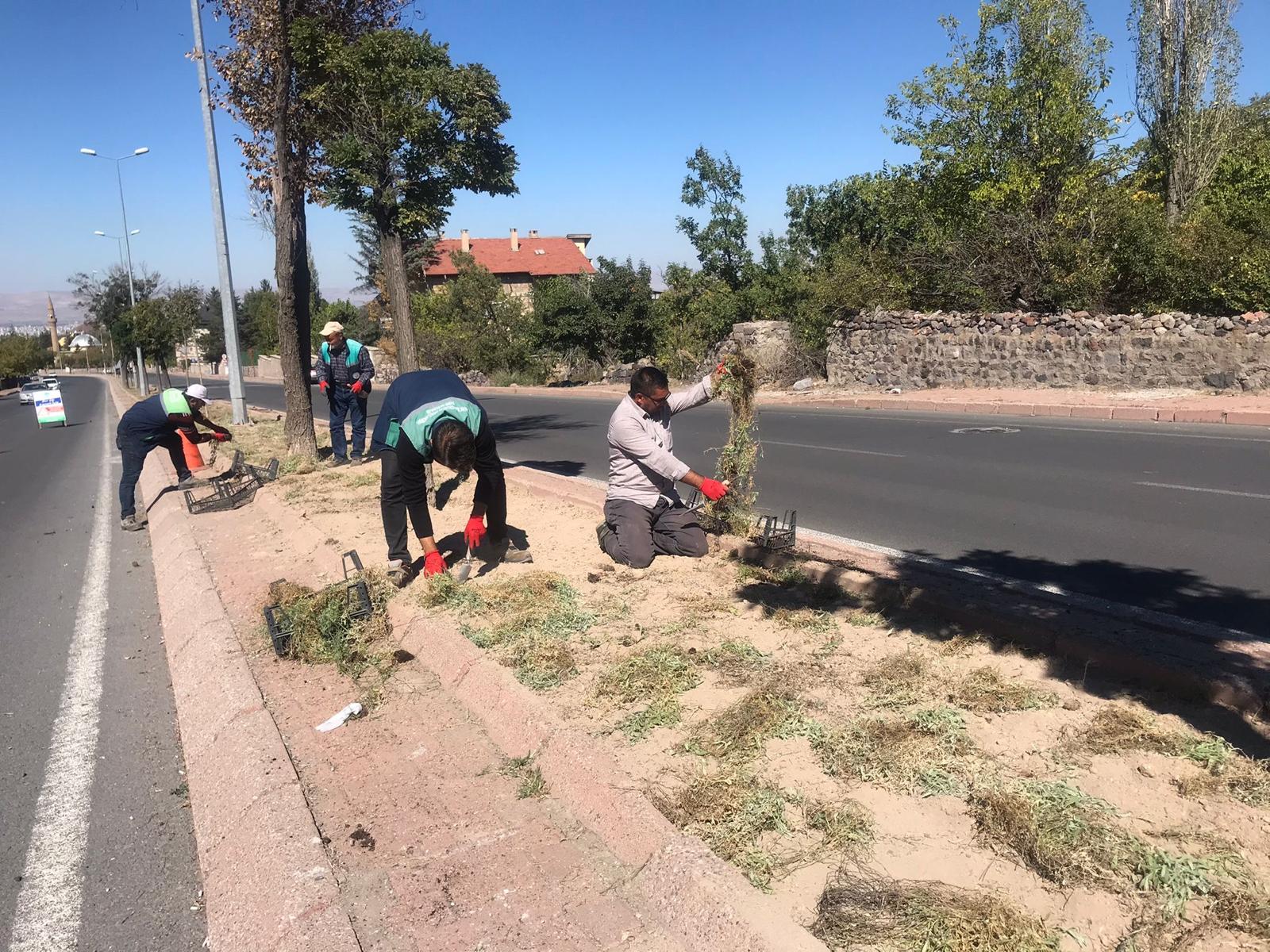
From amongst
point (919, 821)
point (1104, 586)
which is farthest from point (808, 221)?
point (919, 821)

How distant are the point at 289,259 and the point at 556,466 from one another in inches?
177

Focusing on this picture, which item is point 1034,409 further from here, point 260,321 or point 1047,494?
point 260,321

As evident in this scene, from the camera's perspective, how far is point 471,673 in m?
4.32

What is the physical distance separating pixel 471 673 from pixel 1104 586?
370 cm

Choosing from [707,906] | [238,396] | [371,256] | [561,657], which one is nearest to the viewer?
[707,906]

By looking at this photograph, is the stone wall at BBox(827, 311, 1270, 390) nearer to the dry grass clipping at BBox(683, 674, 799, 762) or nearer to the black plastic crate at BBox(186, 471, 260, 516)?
the black plastic crate at BBox(186, 471, 260, 516)

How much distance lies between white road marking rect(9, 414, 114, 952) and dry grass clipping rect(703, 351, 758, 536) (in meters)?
3.85

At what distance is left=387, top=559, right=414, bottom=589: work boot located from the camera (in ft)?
19.0

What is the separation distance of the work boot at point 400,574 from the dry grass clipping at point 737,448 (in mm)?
2046

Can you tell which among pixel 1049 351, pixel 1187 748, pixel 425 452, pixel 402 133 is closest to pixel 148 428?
pixel 402 133

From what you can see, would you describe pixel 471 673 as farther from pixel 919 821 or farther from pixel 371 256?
pixel 371 256

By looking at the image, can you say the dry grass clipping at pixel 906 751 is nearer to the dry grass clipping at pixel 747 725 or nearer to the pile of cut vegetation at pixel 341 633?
the dry grass clipping at pixel 747 725

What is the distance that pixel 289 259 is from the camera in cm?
1202

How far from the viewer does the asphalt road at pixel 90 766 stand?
295 centimetres
